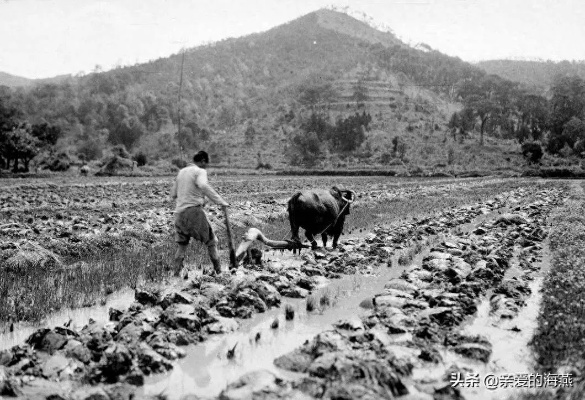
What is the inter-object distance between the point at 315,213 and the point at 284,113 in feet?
345

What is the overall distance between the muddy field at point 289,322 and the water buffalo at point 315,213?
0.61 meters

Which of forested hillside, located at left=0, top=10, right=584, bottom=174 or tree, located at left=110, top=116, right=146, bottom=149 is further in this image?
tree, located at left=110, top=116, right=146, bottom=149

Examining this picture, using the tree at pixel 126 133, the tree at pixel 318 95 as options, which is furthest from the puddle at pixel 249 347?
the tree at pixel 318 95

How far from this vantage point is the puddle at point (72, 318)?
5.50 m

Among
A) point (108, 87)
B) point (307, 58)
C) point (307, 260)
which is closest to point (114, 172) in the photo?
point (307, 260)

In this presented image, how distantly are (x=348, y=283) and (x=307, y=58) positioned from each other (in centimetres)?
18667

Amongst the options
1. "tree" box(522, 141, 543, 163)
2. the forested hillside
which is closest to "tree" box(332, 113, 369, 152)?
the forested hillside

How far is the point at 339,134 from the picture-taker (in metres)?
86.2

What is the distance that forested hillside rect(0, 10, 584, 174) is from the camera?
7594 cm

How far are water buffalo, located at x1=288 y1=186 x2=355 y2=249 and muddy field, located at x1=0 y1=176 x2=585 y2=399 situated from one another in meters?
0.61

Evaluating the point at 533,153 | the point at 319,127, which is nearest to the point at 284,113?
the point at 319,127

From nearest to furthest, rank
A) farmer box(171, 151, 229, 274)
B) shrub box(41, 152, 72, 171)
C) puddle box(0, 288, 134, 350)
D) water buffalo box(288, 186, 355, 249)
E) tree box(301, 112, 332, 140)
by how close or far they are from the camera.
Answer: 1. puddle box(0, 288, 134, 350)
2. farmer box(171, 151, 229, 274)
3. water buffalo box(288, 186, 355, 249)
4. shrub box(41, 152, 72, 171)
5. tree box(301, 112, 332, 140)

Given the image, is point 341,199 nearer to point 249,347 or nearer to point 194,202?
point 194,202

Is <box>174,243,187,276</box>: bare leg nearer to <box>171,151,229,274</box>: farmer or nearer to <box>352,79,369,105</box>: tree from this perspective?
<box>171,151,229,274</box>: farmer
